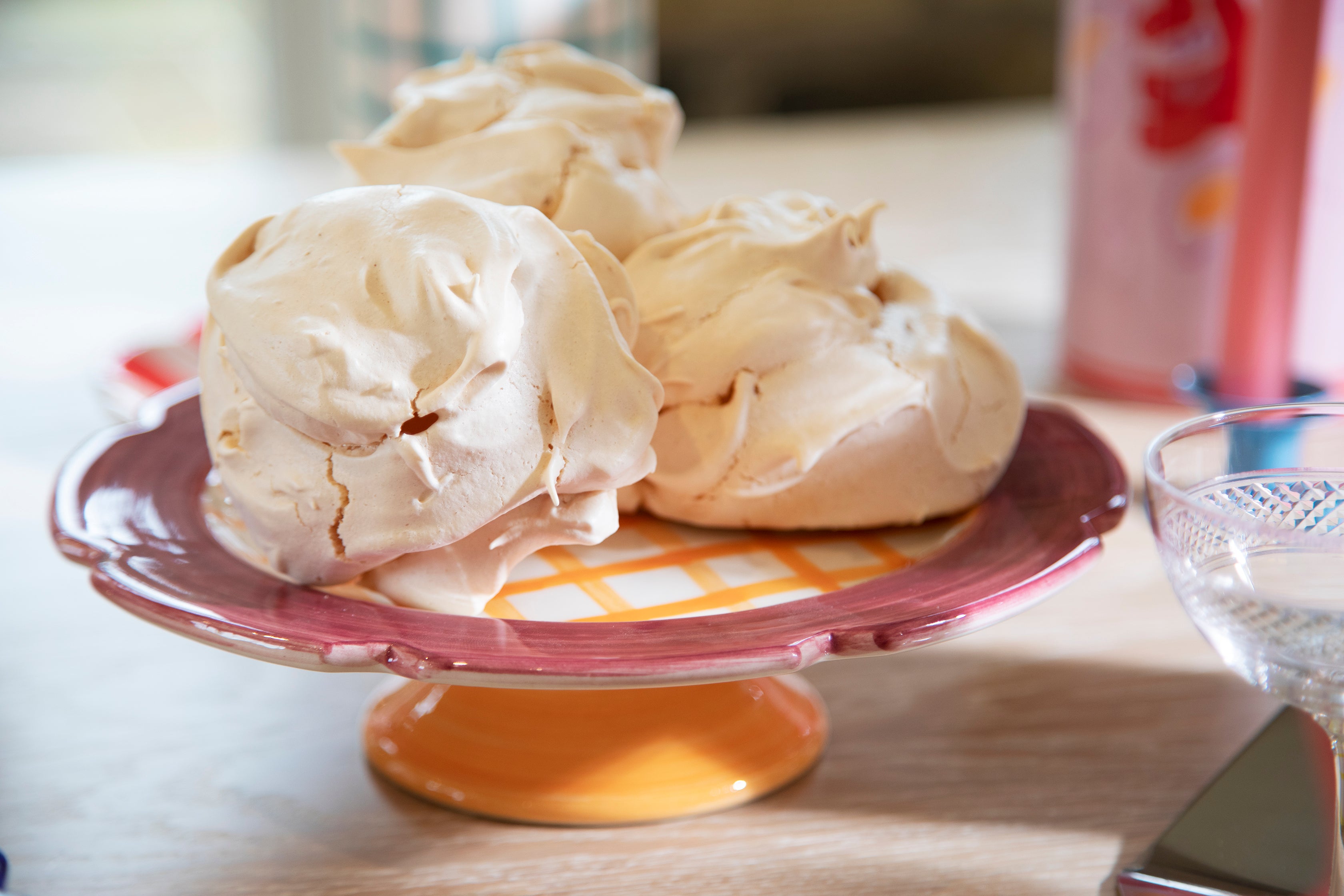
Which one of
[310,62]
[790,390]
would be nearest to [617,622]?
[790,390]

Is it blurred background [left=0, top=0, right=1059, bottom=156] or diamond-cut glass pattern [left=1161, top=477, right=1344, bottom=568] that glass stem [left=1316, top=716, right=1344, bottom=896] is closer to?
diamond-cut glass pattern [left=1161, top=477, right=1344, bottom=568]

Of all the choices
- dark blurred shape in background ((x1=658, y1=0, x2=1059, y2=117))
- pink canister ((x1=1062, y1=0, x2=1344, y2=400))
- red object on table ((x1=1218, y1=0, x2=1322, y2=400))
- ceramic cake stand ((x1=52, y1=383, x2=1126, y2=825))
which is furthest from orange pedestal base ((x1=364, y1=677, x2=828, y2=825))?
dark blurred shape in background ((x1=658, y1=0, x2=1059, y2=117))

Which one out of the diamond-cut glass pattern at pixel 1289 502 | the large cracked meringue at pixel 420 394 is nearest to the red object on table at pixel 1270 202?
the diamond-cut glass pattern at pixel 1289 502

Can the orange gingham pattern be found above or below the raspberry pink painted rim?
below

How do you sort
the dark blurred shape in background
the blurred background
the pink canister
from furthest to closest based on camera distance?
1. the dark blurred shape in background
2. the blurred background
3. the pink canister

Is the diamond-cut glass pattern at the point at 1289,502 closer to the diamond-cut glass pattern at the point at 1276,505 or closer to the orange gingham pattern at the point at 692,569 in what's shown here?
the diamond-cut glass pattern at the point at 1276,505
